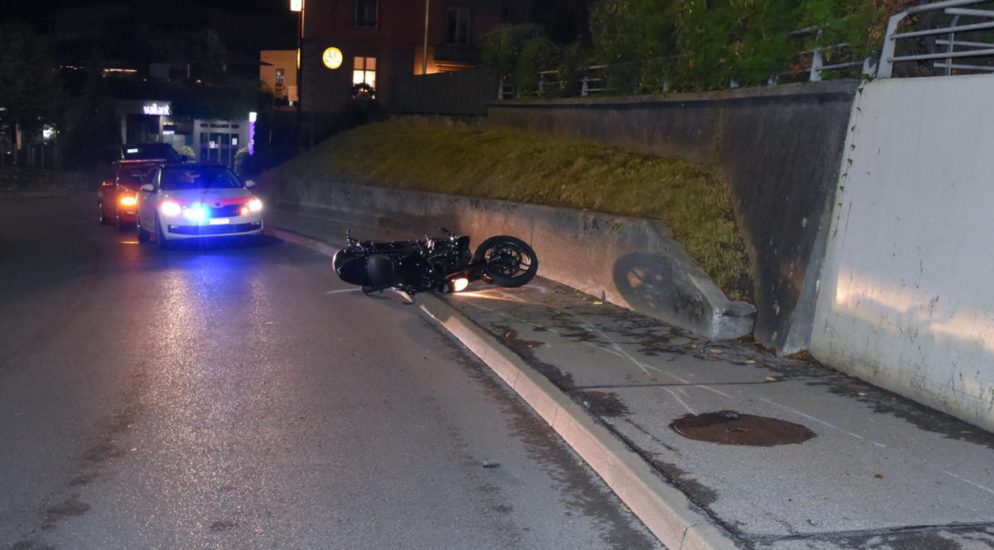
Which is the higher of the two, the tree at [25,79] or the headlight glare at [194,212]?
the tree at [25,79]

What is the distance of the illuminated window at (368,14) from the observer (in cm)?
4322

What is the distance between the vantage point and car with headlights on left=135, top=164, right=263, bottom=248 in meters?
18.6

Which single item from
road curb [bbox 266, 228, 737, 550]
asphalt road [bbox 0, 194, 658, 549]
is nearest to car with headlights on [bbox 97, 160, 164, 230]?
asphalt road [bbox 0, 194, 658, 549]

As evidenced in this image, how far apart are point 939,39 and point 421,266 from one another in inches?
261

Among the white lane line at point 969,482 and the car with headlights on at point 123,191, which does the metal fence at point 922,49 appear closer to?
the white lane line at point 969,482

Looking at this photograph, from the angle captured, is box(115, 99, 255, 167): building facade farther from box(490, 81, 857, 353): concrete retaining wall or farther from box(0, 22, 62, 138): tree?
box(490, 81, 857, 353): concrete retaining wall

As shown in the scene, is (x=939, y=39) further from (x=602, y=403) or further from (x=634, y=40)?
(x=634, y=40)

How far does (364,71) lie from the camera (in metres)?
43.3

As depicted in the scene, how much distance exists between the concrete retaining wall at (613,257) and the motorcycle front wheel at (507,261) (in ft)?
1.83

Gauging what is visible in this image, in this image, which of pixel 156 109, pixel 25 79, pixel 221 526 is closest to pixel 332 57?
pixel 25 79

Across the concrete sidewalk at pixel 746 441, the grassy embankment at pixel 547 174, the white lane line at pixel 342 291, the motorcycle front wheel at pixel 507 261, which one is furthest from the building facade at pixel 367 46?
the concrete sidewalk at pixel 746 441

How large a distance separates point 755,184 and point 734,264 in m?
1.02

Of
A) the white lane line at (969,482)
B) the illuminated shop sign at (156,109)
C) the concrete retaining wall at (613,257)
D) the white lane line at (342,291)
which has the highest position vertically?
the illuminated shop sign at (156,109)

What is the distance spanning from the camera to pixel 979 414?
23.1 feet
